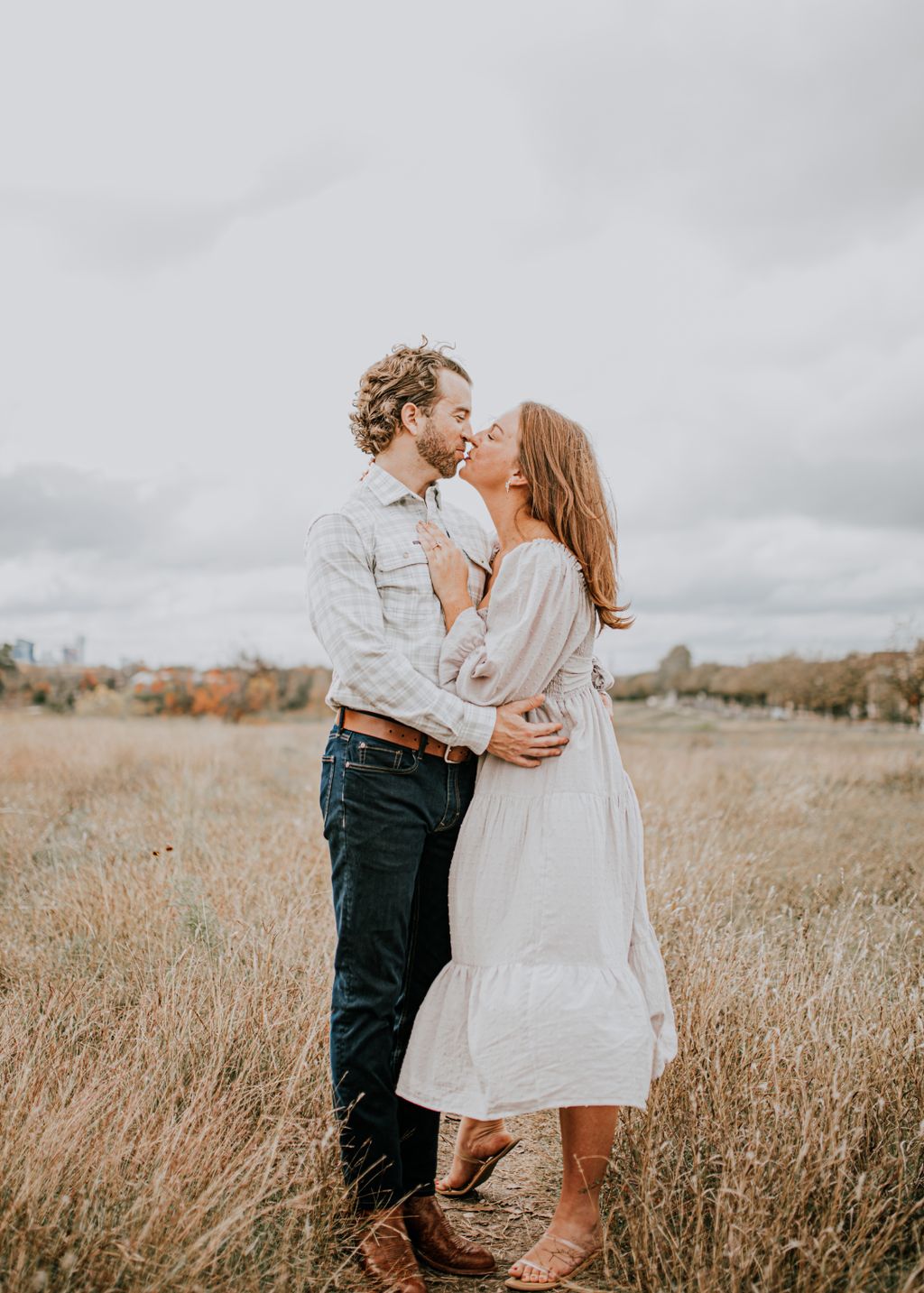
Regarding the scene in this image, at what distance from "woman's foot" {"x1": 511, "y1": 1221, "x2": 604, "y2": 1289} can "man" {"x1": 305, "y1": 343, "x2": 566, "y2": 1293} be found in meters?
0.21

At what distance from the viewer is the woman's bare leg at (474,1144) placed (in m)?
3.12

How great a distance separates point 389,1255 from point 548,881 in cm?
106

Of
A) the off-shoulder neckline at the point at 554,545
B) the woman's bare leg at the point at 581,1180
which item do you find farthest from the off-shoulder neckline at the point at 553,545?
the woman's bare leg at the point at 581,1180

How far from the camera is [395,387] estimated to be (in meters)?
3.03

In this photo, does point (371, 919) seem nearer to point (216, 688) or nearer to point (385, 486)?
point (385, 486)

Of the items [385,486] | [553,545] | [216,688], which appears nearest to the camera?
[553,545]

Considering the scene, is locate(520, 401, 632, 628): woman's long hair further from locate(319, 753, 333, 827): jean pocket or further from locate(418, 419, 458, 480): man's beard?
locate(319, 753, 333, 827): jean pocket

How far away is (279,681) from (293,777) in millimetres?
18003

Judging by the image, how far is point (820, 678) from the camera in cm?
4272

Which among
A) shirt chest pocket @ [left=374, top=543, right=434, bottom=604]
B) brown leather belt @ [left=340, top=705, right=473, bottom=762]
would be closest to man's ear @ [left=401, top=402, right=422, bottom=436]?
shirt chest pocket @ [left=374, top=543, right=434, bottom=604]

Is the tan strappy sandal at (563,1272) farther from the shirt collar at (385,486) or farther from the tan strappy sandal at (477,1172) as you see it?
the shirt collar at (385,486)

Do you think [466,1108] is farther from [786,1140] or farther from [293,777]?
[293,777]

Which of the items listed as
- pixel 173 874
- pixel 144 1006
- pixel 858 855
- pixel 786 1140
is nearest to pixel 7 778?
pixel 173 874

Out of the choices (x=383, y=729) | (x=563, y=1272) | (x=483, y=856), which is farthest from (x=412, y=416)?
(x=563, y=1272)
